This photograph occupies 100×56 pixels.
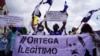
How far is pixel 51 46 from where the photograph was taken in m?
12.5

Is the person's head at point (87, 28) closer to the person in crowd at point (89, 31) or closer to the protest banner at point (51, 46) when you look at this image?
the person in crowd at point (89, 31)

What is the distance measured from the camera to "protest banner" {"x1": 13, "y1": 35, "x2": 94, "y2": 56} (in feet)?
40.0

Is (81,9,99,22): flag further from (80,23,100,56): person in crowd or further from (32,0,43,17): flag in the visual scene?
(80,23,100,56): person in crowd

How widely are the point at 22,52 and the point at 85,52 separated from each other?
2.00m

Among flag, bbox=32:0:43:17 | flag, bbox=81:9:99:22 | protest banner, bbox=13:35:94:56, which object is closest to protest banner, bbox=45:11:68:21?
flag, bbox=81:9:99:22

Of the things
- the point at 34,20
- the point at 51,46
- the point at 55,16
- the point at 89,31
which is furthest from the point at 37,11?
the point at 89,31

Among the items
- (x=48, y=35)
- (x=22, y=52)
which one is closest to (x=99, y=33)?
(x=48, y=35)

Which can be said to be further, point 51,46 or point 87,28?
point 51,46

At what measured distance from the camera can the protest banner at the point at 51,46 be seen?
12180 millimetres

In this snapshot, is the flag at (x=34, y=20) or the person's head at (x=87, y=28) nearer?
the person's head at (x=87, y=28)

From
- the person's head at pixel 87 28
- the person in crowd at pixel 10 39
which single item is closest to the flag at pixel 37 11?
the person in crowd at pixel 10 39

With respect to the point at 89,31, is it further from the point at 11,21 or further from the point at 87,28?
the point at 11,21

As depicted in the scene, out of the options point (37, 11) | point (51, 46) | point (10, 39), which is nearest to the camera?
point (51, 46)

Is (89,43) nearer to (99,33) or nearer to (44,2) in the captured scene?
(99,33)
